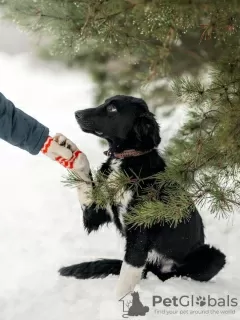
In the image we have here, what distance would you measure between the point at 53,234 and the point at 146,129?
1678 mm

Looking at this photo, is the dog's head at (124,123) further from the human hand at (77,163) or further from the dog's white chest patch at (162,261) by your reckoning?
the dog's white chest patch at (162,261)

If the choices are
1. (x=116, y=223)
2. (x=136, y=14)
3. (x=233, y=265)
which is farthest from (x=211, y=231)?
(x=136, y=14)

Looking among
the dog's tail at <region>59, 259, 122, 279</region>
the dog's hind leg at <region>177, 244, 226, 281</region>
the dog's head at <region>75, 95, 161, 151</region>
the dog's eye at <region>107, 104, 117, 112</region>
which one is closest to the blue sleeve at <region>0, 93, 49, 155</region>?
the dog's head at <region>75, 95, 161, 151</region>

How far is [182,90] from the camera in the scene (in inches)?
82.7

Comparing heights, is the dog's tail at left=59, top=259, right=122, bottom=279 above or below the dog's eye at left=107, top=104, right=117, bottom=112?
below

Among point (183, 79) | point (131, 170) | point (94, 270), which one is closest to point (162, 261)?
point (94, 270)

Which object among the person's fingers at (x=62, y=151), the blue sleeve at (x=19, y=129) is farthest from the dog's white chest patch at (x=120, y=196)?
the blue sleeve at (x=19, y=129)

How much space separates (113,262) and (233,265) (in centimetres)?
90

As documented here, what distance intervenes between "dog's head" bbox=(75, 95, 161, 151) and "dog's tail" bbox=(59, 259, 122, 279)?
30.4 inches

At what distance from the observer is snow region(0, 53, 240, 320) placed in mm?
2416

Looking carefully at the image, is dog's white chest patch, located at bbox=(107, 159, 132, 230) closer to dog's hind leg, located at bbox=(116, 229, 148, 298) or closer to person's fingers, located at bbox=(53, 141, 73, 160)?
dog's hind leg, located at bbox=(116, 229, 148, 298)

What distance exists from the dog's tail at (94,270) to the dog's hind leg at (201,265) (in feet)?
1.28

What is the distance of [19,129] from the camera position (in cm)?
228

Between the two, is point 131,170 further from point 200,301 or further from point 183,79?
point 200,301
